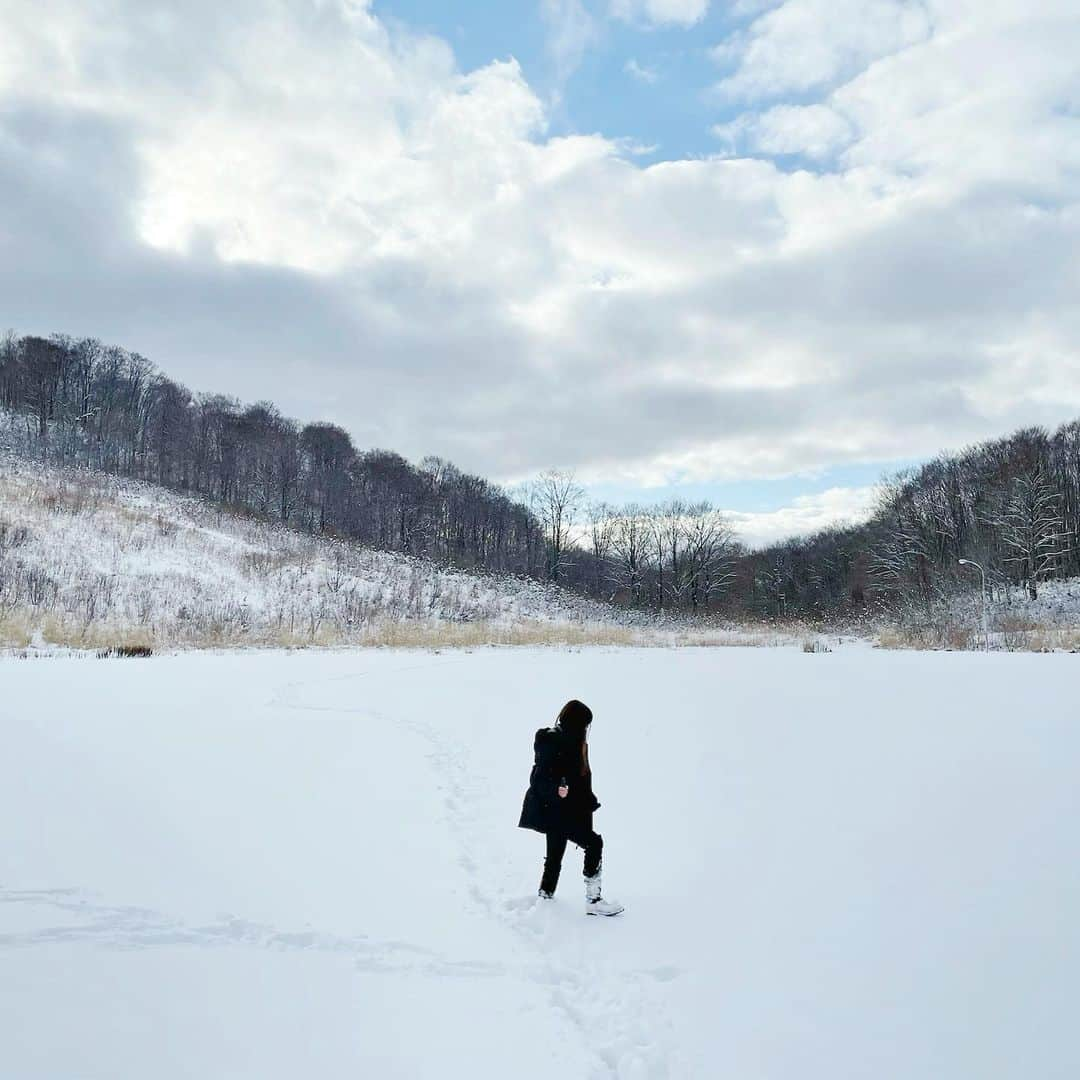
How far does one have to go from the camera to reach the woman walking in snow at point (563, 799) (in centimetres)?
427

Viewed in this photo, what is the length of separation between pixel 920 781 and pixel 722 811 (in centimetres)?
143

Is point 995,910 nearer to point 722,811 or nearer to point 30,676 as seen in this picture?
point 722,811

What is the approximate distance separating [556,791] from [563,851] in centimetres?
36

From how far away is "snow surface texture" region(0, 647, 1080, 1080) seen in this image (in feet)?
9.08

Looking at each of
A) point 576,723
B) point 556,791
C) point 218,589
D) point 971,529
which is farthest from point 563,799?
point 971,529

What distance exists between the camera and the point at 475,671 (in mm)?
13297

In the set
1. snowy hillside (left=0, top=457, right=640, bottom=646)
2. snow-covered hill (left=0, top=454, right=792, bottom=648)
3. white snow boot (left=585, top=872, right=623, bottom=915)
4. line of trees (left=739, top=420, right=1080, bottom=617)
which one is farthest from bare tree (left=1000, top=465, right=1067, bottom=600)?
white snow boot (left=585, top=872, right=623, bottom=915)

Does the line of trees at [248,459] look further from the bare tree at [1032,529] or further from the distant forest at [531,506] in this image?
the bare tree at [1032,529]

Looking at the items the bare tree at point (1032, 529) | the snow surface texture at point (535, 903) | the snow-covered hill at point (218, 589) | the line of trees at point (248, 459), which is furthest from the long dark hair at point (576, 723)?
the bare tree at point (1032, 529)

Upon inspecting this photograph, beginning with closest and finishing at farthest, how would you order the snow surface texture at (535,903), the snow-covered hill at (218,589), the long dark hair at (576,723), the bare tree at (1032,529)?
1. the snow surface texture at (535,903)
2. the long dark hair at (576,723)
3. the snow-covered hill at (218,589)
4. the bare tree at (1032,529)

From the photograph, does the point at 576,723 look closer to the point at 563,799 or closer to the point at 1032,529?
the point at 563,799

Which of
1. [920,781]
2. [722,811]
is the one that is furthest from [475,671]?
[920,781]

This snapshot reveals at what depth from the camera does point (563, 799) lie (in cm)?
431

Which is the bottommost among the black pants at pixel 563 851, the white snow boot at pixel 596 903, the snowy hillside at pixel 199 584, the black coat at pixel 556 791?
the white snow boot at pixel 596 903
